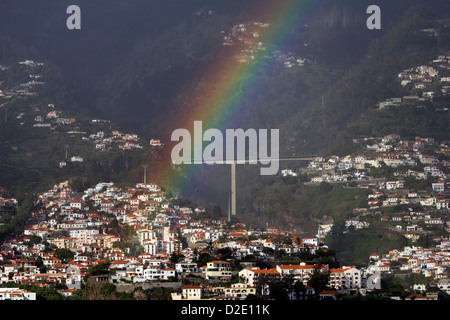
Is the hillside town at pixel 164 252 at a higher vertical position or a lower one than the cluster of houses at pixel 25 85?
lower

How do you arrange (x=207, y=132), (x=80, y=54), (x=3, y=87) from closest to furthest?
(x=207, y=132) < (x=3, y=87) < (x=80, y=54)

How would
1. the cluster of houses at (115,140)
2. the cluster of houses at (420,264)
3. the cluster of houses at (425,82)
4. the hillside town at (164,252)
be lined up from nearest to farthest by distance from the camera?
the hillside town at (164,252), the cluster of houses at (420,264), the cluster of houses at (115,140), the cluster of houses at (425,82)

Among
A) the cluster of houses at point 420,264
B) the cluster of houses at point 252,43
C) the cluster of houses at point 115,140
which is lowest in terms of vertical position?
the cluster of houses at point 420,264

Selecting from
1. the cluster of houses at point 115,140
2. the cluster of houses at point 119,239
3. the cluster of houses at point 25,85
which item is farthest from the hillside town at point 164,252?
the cluster of houses at point 25,85

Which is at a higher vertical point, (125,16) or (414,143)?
(125,16)

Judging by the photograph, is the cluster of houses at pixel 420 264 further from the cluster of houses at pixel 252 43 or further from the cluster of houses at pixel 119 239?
the cluster of houses at pixel 252 43

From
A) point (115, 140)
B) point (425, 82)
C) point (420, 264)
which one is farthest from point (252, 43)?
point (420, 264)
